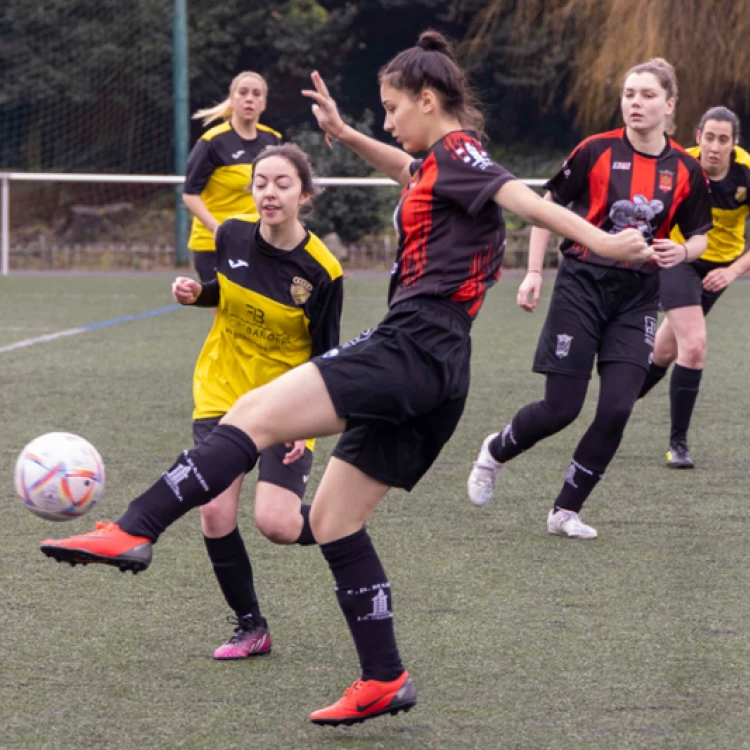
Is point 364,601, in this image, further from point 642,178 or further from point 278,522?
point 642,178

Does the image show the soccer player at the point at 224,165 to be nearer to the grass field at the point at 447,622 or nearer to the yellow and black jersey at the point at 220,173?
the yellow and black jersey at the point at 220,173

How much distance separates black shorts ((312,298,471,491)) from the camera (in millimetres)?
3080

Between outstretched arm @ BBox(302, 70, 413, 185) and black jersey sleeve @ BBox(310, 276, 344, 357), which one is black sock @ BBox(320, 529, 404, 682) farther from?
outstretched arm @ BBox(302, 70, 413, 185)

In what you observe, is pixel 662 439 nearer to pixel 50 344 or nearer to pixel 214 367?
pixel 214 367

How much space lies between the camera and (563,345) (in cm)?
517

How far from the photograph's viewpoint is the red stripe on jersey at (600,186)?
5.12m

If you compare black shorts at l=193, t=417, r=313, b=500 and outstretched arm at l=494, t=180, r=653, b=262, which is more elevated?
outstretched arm at l=494, t=180, r=653, b=262

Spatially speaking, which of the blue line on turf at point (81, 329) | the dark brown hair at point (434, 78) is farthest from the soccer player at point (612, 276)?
the blue line on turf at point (81, 329)

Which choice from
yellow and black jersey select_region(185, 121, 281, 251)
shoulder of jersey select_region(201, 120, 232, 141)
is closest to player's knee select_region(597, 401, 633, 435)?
yellow and black jersey select_region(185, 121, 281, 251)

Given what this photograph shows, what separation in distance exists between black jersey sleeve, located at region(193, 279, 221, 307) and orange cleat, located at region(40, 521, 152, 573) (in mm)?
1192

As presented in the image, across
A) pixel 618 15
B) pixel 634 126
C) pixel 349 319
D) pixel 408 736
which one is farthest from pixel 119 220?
pixel 408 736

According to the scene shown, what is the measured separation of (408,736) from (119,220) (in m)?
23.1

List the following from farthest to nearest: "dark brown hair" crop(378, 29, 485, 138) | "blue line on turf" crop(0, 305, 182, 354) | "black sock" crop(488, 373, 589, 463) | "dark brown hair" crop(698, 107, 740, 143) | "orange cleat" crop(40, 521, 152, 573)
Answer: "blue line on turf" crop(0, 305, 182, 354) < "dark brown hair" crop(698, 107, 740, 143) < "black sock" crop(488, 373, 589, 463) < "dark brown hair" crop(378, 29, 485, 138) < "orange cleat" crop(40, 521, 152, 573)

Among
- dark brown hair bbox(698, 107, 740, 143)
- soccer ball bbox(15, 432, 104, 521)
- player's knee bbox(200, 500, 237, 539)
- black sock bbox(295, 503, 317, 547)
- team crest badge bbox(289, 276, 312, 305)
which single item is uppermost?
dark brown hair bbox(698, 107, 740, 143)
